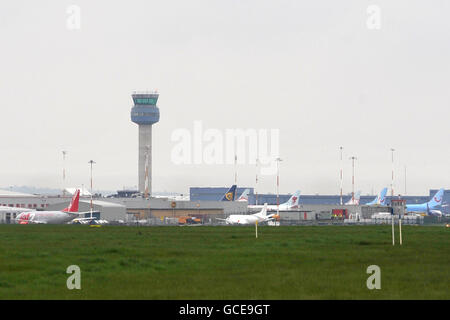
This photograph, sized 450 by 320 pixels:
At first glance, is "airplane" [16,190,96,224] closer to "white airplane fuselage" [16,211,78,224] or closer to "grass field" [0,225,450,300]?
"white airplane fuselage" [16,211,78,224]

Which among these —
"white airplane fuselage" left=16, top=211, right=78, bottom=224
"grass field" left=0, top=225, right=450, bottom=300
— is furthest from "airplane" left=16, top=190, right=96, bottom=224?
"grass field" left=0, top=225, right=450, bottom=300

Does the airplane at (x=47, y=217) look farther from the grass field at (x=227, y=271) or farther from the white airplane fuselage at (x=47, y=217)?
the grass field at (x=227, y=271)

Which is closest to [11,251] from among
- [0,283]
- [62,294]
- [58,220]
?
[0,283]

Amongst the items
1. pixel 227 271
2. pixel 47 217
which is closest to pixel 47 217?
pixel 47 217

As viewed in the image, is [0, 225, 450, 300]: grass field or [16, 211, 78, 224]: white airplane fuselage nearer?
[0, 225, 450, 300]: grass field

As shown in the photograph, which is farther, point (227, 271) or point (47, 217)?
point (47, 217)

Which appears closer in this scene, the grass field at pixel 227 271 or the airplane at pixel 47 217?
the grass field at pixel 227 271

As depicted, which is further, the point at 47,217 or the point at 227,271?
the point at 47,217

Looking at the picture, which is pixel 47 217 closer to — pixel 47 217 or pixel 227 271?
pixel 47 217

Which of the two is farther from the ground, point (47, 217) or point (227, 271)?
point (47, 217)

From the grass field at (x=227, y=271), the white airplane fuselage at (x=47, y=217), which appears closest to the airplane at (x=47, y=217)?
the white airplane fuselage at (x=47, y=217)
